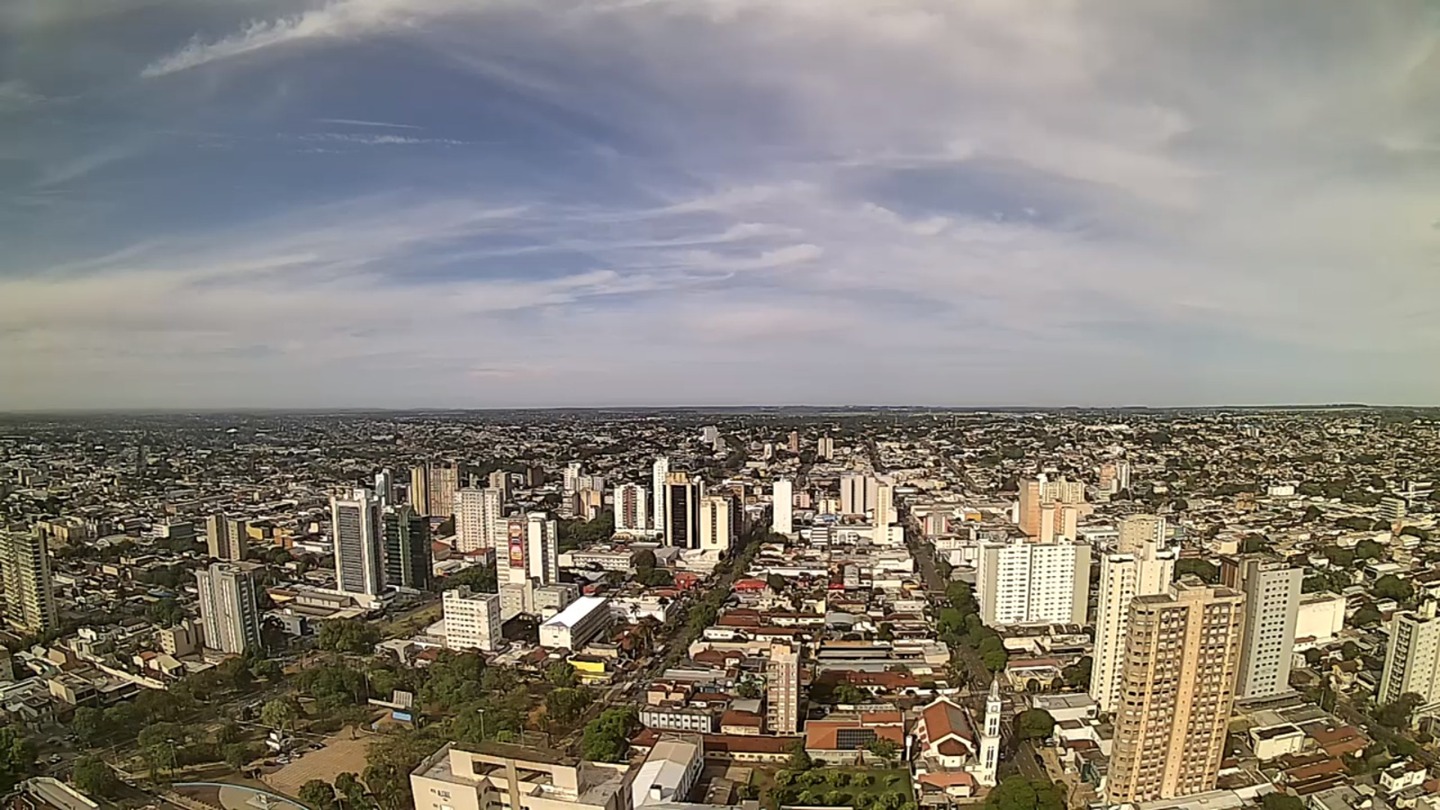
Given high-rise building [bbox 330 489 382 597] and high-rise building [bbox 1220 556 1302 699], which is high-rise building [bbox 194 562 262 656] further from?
high-rise building [bbox 1220 556 1302 699]

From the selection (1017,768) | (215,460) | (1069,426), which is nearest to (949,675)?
(1017,768)

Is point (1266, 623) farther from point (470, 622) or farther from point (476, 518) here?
point (476, 518)

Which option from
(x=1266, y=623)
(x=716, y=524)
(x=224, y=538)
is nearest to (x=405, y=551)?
(x=224, y=538)

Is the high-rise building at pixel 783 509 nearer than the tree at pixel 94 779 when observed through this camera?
No

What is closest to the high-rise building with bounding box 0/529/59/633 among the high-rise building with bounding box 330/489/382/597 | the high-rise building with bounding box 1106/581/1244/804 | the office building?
the high-rise building with bounding box 330/489/382/597

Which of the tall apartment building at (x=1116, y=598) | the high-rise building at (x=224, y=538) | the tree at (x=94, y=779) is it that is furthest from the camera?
the high-rise building at (x=224, y=538)

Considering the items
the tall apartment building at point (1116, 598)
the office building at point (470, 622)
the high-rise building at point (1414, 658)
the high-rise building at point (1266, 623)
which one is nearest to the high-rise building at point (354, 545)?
the office building at point (470, 622)

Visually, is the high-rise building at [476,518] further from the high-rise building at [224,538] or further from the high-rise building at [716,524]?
the high-rise building at [716,524]
